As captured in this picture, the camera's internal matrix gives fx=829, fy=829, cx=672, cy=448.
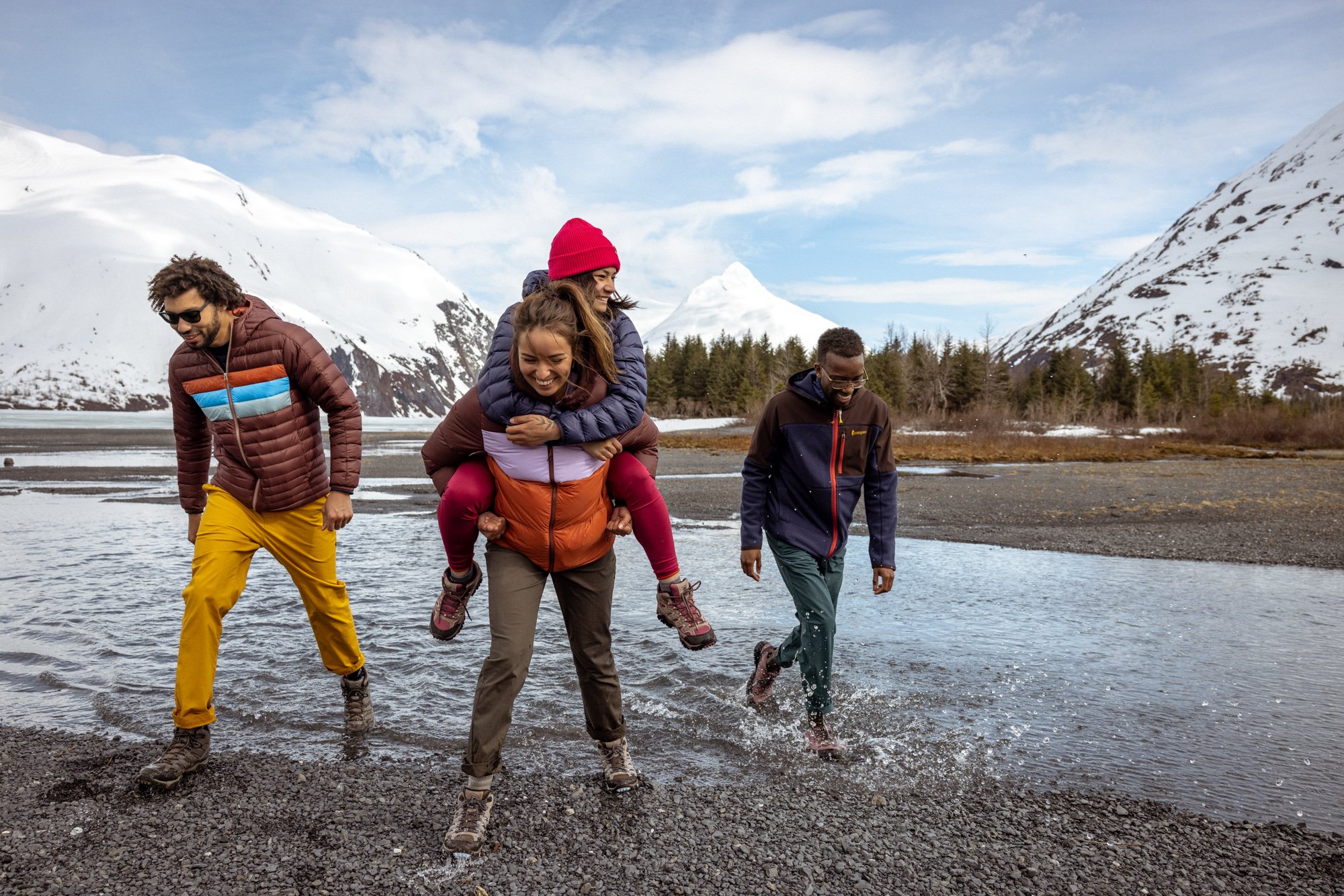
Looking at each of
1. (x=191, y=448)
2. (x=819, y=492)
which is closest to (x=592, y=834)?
A: (x=819, y=492)

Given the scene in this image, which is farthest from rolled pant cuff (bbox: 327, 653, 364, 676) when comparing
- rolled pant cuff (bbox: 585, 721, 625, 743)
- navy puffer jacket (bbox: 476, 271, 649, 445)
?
navy puffer jacket (bbox: 476, 271, 649, 445)

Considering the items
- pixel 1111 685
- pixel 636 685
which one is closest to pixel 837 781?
pixel 636 685

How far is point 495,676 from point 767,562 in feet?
24.4

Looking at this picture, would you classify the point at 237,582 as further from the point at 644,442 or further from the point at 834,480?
the point at 834,480

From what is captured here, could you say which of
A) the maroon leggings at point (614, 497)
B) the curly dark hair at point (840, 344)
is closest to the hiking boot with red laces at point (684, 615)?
the maroon leggings at point (614, 497)

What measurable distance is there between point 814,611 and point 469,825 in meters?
2.05

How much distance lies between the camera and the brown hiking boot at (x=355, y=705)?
4.58 meters

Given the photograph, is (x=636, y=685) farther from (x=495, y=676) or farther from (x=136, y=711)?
(x=136, y=711)

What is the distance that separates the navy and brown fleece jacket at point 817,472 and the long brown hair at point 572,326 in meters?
1.40

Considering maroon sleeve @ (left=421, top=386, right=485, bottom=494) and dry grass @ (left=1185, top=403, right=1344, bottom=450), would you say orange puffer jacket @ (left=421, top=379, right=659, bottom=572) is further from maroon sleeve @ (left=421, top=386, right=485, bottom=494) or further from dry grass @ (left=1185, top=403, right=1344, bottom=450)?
dry grass @ (left=1185, top=403, right=1344, bottom=450)

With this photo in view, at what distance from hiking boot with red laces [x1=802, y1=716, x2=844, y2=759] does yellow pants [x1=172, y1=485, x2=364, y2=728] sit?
2500 millimetres

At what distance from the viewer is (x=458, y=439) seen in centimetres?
339

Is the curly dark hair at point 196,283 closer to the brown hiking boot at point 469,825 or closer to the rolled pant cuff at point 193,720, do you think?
the rolled pant cuff at point 193,720

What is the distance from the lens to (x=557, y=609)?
736cm
